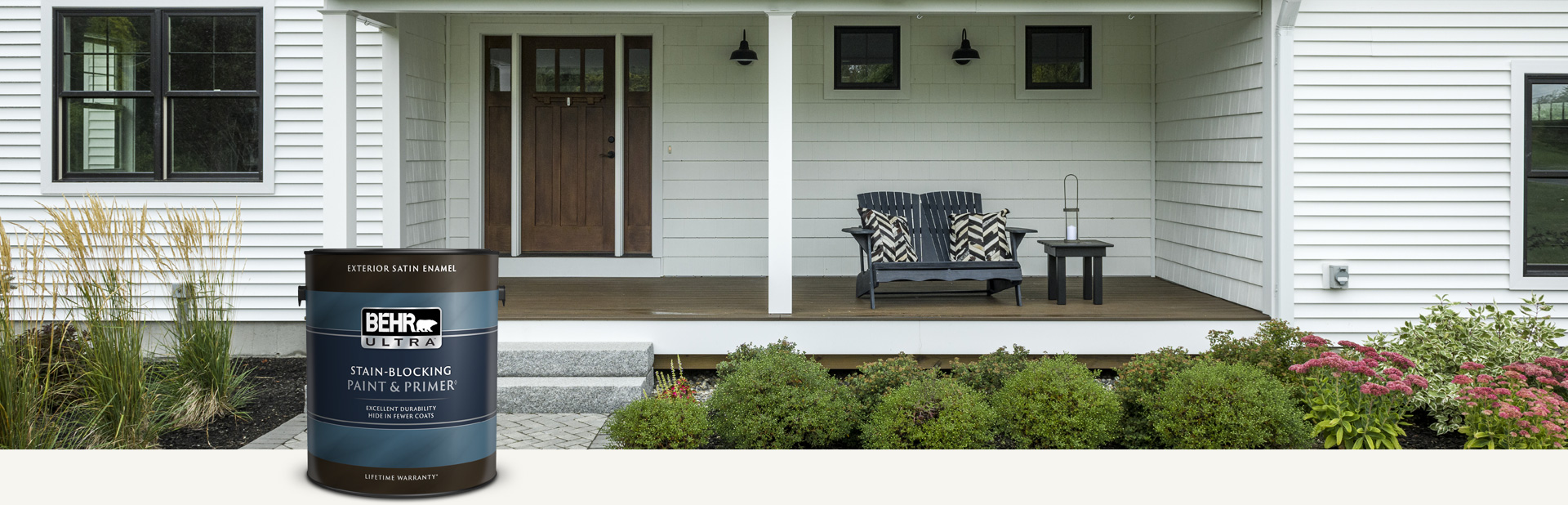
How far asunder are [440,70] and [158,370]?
3.48 metres

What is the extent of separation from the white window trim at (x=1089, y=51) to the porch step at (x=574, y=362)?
12.1 ft

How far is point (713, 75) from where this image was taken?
7.78 m

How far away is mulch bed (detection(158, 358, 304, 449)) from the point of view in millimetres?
4379

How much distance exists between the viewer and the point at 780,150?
5684mm

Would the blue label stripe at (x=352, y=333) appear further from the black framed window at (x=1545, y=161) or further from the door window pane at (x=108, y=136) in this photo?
the black framed window at (x=1545, y=161)

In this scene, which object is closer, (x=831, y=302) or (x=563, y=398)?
(x=563, y=398)

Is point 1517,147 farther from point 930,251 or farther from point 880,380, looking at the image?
point 880,380

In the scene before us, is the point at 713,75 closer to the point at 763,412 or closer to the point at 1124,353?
the point at 1124,353

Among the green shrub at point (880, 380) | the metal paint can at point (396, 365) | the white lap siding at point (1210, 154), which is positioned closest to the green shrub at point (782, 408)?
the green shrub at point (880, 380)

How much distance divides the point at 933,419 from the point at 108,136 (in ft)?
17.6

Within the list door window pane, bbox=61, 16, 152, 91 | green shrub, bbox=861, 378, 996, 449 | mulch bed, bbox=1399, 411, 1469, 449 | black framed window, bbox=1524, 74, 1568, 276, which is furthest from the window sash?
door window pane, bbox=61, 16, 152, 91

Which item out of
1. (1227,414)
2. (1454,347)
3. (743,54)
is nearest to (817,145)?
(743,54)

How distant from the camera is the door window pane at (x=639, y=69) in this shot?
777cm

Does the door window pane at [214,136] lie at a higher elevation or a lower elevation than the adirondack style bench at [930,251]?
higher
